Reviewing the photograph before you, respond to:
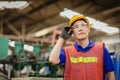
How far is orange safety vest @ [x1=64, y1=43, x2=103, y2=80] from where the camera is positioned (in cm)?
216

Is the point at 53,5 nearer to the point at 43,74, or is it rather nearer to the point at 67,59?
the point at 43,74

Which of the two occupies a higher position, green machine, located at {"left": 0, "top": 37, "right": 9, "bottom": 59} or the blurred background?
the blurred background

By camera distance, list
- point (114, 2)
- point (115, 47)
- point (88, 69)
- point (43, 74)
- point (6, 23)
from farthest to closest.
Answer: point (6, 23) < point (114, 2) < point (43, 74) < point (115, 47) < point (88, 69)

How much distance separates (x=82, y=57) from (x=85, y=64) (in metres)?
0.06

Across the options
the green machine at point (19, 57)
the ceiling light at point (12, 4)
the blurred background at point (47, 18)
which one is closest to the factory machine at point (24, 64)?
the green machine at point (19, 57)

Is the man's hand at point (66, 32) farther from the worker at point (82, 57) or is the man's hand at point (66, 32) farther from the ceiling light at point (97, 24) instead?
the ceiling light at point (97, 24)

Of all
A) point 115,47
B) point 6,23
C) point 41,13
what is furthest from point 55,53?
point 6,23

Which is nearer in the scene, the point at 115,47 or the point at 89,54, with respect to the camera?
the point at 89,54

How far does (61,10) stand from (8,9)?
1493 millimetres

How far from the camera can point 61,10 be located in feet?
25.4

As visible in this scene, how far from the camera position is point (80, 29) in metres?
2.23

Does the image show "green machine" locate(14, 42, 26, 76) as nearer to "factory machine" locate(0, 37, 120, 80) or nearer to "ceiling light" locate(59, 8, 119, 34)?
"factory machine" locate(0, 37, 120, 80)

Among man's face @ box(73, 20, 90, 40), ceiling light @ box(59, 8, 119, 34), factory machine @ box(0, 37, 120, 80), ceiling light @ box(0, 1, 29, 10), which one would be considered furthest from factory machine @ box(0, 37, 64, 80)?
ceiling light @ box(59, 8, 119, 34)

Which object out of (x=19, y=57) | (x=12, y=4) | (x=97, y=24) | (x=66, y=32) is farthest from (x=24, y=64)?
(x=97, y=24)
